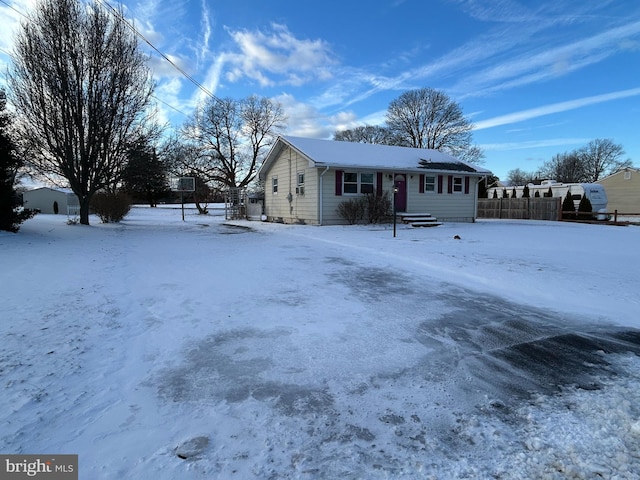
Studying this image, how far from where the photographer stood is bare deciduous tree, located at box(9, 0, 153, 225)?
13344mm

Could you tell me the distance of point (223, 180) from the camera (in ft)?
107

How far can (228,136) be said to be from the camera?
1298 inches

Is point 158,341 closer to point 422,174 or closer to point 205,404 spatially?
point 205,404

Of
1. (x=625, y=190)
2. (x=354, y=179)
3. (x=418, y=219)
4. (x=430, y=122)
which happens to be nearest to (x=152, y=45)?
(x=354, y=179)

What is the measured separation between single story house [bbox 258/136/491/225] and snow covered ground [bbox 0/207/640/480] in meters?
10.2

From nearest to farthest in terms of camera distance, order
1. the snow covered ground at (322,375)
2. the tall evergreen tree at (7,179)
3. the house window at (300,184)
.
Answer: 1. the snow covered ground at (322,375)
2. the tall evergreen tree at (7,179)
3. the house window at (300,184)

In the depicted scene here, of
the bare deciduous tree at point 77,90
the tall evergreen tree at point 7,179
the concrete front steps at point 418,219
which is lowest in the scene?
the concrete front steps at point 418,219

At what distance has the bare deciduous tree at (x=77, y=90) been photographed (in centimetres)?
1334

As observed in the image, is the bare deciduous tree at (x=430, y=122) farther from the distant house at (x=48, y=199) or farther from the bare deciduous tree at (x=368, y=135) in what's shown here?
the distant house at (x=48, y=199)

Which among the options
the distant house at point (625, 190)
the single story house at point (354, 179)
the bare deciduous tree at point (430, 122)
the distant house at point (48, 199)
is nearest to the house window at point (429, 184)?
the single story house at point (354, 179)

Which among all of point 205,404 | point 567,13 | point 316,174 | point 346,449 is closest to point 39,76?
point 316,174

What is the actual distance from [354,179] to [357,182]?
206mm

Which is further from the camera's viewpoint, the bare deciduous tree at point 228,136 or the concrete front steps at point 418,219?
the bare deciduous tree at point 228,136

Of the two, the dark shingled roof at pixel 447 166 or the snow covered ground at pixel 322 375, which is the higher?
the dark shingled roof at pixel 447 166
